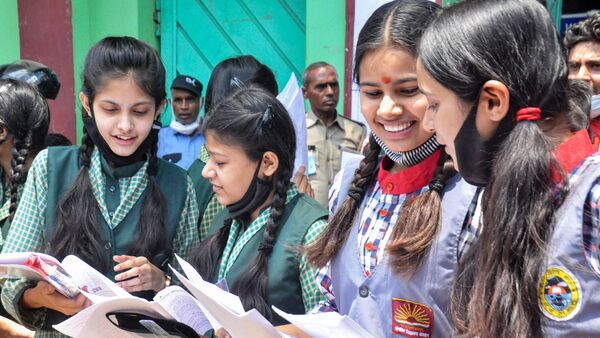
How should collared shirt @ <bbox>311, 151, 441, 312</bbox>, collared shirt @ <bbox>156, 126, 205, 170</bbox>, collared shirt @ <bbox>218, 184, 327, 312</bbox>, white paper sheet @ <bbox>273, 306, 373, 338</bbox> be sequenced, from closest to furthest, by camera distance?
white paper sheet @ <bbox>273, 306, 373, 338</bbox> → collared shirt @ <bbox>311, 151, 441, 312</bbox> → collared shirt @ <bbox>218, 184, 327, 312</bbox> → collared shirt @ <bbox>156, 126, 205, 170</bbox>

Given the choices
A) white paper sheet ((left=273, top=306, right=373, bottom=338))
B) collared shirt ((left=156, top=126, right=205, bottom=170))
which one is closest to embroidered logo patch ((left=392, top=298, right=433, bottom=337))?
white paper sheet ((left=273, top=306, right=373, bottom=338))

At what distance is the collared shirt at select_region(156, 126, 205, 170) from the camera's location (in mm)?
4176

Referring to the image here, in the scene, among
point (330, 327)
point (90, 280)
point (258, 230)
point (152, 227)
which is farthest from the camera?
point (152, 227)

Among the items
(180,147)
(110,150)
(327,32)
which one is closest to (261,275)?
(110,150)

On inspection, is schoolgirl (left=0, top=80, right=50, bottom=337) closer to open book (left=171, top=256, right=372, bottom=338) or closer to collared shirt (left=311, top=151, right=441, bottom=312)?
open book (left=171, top=256, right=372, bottom=338)

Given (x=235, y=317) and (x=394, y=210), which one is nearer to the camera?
(x=235, y=317)

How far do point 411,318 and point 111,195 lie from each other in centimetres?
115

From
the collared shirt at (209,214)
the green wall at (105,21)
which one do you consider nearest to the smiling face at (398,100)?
the collared shirt at (209,214)

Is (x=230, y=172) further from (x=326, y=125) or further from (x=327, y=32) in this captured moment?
(x=327, y=32)

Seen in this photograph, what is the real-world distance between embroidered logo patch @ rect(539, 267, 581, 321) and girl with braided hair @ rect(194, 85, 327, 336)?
845 millimetres

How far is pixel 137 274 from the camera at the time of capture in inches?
73.3

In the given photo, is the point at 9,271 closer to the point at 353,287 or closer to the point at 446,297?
the point at 353,287

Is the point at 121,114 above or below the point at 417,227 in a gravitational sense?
above

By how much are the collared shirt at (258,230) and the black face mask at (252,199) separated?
0.04 metres
